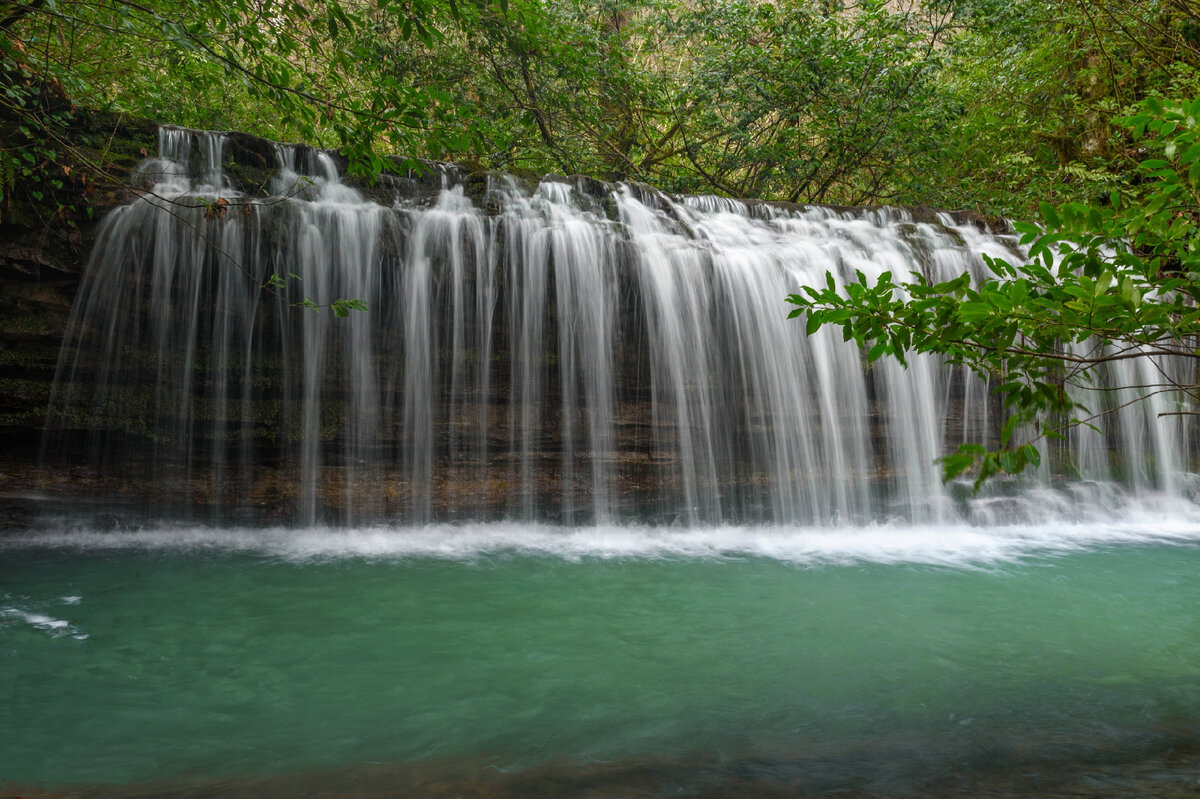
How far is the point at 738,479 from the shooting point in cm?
726

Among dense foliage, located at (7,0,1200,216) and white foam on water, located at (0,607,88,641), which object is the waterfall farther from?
dense foliage, located at (7,0,1200,216)

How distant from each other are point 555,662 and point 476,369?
3.72 meters

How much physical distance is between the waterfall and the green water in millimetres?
1010

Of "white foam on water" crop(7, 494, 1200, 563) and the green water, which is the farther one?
"white foam on water" crop(7, 494, 1200, 563)

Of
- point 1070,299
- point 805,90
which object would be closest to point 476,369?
point 1070,299

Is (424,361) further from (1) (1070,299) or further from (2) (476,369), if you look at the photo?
(1) (1070,299)

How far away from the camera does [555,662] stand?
3.60m

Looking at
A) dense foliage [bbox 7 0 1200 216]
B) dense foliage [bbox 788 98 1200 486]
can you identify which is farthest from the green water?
dense foliage [bbox 7 0 1200 216]

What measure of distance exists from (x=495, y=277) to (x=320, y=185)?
197 centimetres

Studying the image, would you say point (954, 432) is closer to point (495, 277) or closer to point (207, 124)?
point (495, 277)

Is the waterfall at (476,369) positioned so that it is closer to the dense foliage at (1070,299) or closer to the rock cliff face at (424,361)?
the rock cliff face at (424,361)

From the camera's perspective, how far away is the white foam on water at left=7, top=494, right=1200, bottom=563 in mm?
5723

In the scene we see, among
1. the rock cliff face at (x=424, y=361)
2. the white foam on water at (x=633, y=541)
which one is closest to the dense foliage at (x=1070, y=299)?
the white foam on water at (x=633, y=541)

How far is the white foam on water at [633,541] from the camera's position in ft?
18.8
